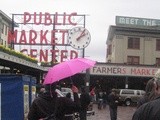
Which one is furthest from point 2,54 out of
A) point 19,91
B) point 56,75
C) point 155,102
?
point 155,102

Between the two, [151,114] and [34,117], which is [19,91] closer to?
[34,117]

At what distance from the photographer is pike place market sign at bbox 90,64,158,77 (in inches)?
2382

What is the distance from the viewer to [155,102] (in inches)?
175

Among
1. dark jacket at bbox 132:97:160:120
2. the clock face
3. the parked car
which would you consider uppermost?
the clock face

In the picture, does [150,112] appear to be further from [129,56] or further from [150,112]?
[129,56]

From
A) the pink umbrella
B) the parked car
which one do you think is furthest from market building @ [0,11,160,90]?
the pink umbrella

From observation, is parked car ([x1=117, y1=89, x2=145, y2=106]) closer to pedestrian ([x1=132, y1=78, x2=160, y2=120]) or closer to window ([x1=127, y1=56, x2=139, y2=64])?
window ([x1=127, y1=56, x2=139, y2=64])

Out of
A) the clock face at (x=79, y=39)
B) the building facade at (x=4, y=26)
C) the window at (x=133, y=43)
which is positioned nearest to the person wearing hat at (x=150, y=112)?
the clock face at (x=79, y=39)

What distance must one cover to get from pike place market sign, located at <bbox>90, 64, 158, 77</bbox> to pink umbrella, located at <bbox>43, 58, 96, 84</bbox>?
163ft

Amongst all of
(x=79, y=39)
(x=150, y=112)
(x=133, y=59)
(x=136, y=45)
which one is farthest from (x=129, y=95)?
(x=150, y=112)

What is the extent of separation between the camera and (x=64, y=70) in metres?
9.45

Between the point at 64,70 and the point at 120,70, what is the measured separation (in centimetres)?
5163

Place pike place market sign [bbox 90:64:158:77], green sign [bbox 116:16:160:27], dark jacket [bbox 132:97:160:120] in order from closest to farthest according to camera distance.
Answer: dark jacket [bbox 132:97:160:120], pike place market sign [bbox 90:64:158:77], green sign [bbox 116:16:160:27]

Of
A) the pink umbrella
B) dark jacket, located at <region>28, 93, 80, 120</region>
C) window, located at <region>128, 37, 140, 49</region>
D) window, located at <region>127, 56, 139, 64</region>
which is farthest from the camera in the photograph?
window, located at <region>127, 56, 139, 64</region>
